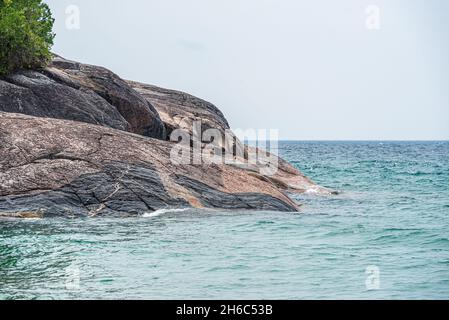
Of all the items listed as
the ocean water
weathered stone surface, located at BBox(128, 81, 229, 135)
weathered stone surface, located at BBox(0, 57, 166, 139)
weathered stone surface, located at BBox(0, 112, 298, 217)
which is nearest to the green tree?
weathered stone surface, located at BBox(0, 57, 166, 139)

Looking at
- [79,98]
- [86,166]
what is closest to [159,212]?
[86,166]

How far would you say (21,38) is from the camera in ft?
81.5

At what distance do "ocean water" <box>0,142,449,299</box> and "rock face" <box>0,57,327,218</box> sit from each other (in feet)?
2.44

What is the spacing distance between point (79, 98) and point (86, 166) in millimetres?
5548

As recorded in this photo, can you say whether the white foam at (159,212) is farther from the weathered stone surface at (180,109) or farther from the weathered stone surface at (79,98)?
the weathered stone surface at (180,109)

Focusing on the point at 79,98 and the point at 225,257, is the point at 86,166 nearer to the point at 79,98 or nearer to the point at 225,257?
the point at 79,98

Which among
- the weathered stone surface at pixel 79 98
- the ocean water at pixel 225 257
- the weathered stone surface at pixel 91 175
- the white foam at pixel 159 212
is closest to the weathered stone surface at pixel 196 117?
the weathered stone surface at pixel 79 98

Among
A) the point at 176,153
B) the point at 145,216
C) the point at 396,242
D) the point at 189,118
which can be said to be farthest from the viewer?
the point at 189,118

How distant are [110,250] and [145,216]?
437cm
